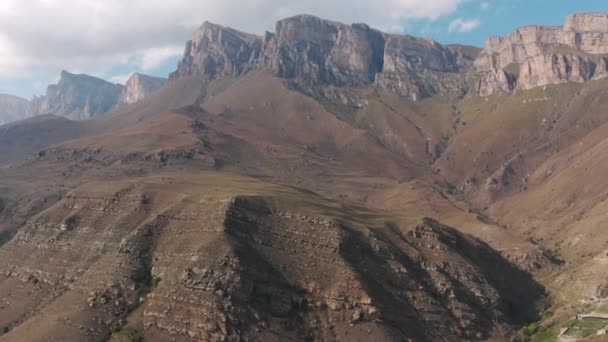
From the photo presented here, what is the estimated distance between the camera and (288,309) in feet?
399

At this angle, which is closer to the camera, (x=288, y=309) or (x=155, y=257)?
(x=288, y=309)

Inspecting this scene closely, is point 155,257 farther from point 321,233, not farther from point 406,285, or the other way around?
point 406,285

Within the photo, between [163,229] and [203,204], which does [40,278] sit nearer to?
[163,229]

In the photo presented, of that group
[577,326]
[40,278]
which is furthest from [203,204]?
[577,326]

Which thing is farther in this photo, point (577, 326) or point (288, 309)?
point (577, 326)

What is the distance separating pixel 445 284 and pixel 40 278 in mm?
92502

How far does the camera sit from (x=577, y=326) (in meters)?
132

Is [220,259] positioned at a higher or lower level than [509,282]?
higher

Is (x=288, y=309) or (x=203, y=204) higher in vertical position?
(x=203, y=204)

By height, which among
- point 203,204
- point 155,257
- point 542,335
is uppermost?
point 203,204

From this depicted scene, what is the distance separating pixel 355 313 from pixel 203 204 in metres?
50.6

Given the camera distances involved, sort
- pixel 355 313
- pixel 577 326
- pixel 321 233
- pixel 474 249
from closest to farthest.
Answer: pixel 355 313, pixel 577 326, pixel 321 233, pixel 474 249

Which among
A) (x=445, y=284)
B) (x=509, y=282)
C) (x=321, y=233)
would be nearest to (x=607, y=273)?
(x=509, y=282)

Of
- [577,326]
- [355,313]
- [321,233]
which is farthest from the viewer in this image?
[321,233]
